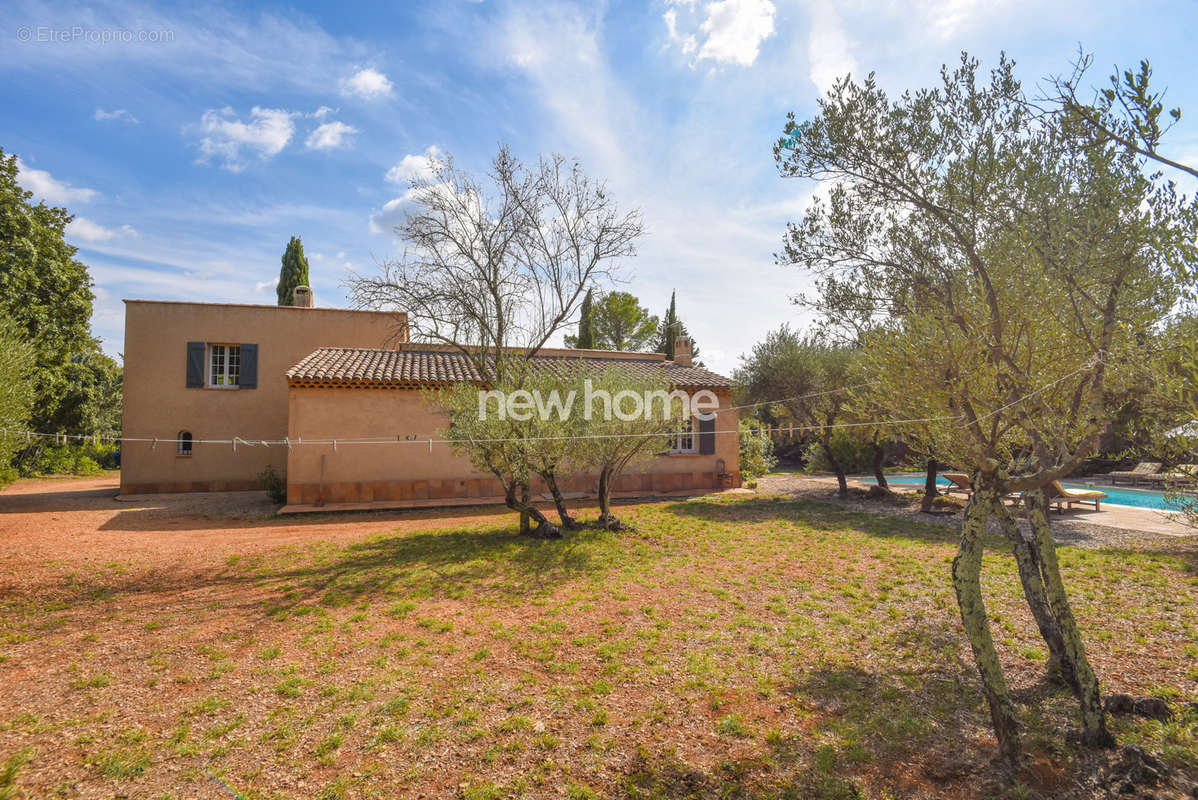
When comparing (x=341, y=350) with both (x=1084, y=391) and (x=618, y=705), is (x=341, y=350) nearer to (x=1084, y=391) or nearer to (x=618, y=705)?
(x=618, y=705)

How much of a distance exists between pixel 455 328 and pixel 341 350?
637 cm

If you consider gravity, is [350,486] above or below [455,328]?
below

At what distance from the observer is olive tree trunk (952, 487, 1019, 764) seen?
11.2 feet

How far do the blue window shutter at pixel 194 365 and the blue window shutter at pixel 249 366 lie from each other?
3.64 feet

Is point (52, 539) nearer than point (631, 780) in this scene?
No

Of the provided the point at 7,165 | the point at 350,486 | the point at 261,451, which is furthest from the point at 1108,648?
the point at 7,165

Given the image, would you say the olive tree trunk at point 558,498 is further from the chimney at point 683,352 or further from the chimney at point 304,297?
the chimney at point 304,297

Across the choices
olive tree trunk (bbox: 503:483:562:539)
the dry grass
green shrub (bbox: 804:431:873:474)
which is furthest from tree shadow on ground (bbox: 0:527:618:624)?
green shrub (bbox: 804:431:873:474)

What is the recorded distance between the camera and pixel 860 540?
10.1 m

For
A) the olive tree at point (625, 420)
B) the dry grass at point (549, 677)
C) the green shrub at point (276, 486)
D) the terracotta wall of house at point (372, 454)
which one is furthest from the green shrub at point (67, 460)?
the olive tree at point (625, 420)

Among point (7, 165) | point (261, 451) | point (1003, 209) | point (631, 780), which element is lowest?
point (631, 780)

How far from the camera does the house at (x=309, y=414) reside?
13.7 meters

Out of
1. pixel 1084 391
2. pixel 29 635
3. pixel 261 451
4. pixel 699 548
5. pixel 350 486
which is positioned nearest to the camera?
pixel 1084 391

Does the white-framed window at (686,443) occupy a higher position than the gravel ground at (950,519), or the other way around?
the white-framed window at (686,443)
